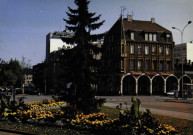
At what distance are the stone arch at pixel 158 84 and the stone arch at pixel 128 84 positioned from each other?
5287 mm

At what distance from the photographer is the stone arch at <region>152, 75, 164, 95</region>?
6075 cm

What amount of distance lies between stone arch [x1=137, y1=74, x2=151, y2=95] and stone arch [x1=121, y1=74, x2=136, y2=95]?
1.66 meters


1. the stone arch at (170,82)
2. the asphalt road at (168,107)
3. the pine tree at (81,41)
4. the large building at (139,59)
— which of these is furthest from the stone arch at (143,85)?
the pine tree at (81,41)

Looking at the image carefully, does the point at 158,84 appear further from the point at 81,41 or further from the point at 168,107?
the point at 81,41

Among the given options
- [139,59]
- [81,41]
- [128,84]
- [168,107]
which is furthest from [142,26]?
[81,41]

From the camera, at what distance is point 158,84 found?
61.2m

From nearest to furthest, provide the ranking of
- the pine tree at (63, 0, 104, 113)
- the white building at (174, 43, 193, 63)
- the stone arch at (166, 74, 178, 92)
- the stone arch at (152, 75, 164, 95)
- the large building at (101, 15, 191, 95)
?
the pine tree at (63, 0, 104, 113), the large building at (101, 15, 191, 95), the stone arch at (152, 75, 164, 95), the stone arch at (166, 74, 178, 92), the white building at (174, 43, 193, 63)

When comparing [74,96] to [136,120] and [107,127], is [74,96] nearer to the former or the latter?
[107,127]

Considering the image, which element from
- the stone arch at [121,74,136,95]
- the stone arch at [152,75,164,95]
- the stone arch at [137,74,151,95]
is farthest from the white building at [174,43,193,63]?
the stone arch at [121,74,136,95]

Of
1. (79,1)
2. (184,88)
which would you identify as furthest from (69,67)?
(184,88)

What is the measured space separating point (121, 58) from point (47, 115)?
45017 millimetres

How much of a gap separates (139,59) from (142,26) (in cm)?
867

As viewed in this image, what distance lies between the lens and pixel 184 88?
4419 cm

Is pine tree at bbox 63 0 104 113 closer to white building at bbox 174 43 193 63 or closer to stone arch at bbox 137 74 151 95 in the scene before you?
stone arch at bbox 137 74 151 95
